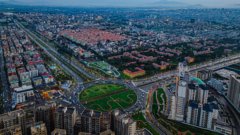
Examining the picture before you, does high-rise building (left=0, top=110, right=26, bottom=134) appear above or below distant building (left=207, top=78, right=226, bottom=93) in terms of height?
above

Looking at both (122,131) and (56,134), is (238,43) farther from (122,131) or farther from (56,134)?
(56,134)

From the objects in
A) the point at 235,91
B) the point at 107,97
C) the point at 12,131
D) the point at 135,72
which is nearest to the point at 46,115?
the point at 12,131

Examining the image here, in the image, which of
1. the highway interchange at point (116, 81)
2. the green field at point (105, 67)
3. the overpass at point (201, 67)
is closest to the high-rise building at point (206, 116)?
the highway interchange at point (116, 81)

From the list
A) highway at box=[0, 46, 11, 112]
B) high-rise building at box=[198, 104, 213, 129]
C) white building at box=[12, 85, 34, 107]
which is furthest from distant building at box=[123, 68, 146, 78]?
highway at box=[0, 46, 11, 112]

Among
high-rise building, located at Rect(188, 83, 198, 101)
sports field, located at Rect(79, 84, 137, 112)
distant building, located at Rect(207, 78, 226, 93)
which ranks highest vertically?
high-rise building, located at Rect(188, 83, 198, 101)

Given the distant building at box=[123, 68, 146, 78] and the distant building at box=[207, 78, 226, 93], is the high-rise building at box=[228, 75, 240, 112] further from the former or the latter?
the distant building at box=[123, 68, 146, 78]

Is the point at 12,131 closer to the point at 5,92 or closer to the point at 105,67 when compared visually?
the point at 5,92
